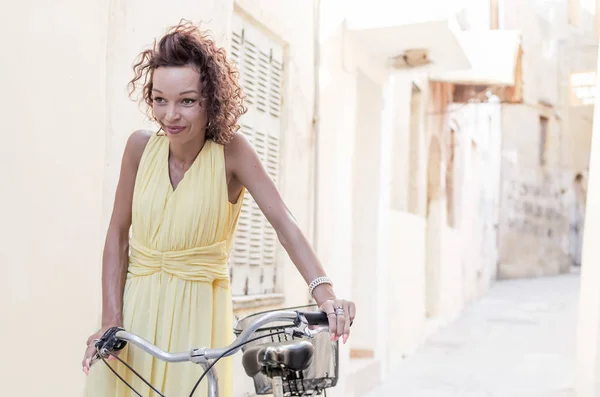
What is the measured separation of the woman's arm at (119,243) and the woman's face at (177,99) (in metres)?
0.19

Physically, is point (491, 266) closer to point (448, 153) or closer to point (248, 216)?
point (448, 153)

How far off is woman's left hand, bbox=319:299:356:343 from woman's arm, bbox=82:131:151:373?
0.61 meters

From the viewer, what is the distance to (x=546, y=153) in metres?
30.3

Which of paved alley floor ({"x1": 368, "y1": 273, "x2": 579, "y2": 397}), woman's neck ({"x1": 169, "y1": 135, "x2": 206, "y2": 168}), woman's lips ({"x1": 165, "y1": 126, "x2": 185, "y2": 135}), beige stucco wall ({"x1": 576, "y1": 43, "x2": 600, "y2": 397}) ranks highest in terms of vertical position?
woman's lips ({"x1": 165, "y1": 126, "x2": 185, "y2": 135})

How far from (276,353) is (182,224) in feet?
2.50

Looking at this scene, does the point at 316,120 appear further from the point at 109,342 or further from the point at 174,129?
the point at 109,342

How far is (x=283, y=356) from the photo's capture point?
1740 millimetres

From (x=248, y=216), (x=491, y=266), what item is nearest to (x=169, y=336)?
(x=248, y=216)

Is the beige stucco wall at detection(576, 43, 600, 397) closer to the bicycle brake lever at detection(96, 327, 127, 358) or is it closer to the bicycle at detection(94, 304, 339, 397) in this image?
the bicycle at detection(94, 304, 339, 397)

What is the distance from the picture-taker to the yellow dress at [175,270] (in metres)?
2.37

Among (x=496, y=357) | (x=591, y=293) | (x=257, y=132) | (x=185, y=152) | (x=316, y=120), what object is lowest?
(x=496, y=357)

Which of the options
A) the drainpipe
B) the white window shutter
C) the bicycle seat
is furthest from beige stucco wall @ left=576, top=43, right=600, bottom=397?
the bicycle seat

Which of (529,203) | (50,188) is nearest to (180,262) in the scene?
(50,188)

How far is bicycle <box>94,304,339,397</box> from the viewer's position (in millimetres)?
1767
